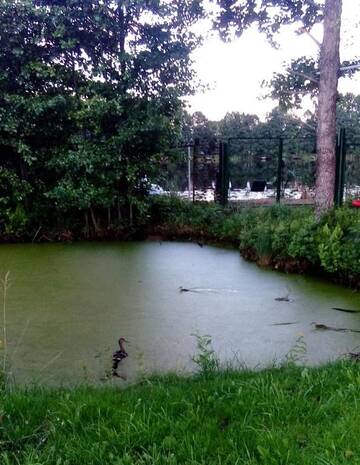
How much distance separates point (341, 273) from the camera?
4312mm

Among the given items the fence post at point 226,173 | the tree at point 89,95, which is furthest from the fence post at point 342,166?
the tree at point 89,95

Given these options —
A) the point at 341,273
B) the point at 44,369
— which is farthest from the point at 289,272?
the point at 44,369

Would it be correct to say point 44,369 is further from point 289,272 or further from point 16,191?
point 16,191

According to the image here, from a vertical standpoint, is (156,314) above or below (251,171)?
below

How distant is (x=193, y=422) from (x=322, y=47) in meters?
5.37

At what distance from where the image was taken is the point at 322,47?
18.8ft

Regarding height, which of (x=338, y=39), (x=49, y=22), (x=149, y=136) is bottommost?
(x=149, y=136)

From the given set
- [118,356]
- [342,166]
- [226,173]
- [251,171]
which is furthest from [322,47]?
[118,356]

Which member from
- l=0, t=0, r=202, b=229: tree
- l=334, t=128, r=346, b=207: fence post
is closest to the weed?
l=0, t=0, r=202, b=229: tree

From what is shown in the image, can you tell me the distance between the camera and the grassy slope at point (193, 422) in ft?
4.98

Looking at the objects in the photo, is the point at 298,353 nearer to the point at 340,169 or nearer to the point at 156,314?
the point at 156,314

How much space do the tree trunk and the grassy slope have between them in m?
3.84

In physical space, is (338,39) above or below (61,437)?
above

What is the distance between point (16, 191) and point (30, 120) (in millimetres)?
1074
